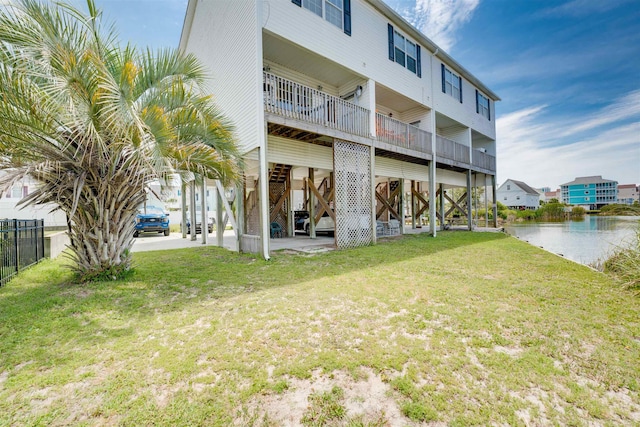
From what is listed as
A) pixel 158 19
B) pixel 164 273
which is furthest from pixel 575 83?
pixel 164 273

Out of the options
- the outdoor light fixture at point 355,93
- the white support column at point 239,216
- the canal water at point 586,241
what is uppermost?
the outdoor light fixture at point 355,93

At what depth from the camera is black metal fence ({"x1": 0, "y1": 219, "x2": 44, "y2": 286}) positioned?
17.5 ft

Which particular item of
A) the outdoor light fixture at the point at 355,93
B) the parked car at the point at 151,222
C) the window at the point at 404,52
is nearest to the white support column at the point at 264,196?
the outdoor light fixture at the point at 355,93

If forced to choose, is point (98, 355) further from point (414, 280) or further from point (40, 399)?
point (414, 280)

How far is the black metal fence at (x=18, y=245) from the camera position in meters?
5.34

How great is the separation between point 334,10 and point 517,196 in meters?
54.2

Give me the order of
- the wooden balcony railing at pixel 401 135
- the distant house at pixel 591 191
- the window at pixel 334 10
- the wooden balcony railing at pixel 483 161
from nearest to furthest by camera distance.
A: 1. the window at pixel 334 10
2. the wooden balcony railing at pixel 401 135
3. the wooden balcony railing at pixel 483 161
4. the distant house at pixel 591 191

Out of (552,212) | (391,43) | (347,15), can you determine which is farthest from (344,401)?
(552,212)

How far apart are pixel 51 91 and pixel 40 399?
451 cm

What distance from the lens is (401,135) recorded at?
12078 millimetres

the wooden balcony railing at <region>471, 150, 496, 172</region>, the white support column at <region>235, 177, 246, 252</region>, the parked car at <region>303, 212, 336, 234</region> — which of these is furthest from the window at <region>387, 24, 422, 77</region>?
the white support column at <region>235, 177, 246, 252</region>

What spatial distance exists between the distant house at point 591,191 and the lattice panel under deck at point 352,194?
272 ft

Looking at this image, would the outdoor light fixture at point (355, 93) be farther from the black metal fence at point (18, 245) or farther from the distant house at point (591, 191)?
the distant house at point (591, 191)

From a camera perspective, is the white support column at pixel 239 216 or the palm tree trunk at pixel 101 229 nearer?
the palm tree trunk at pixel 101 229
